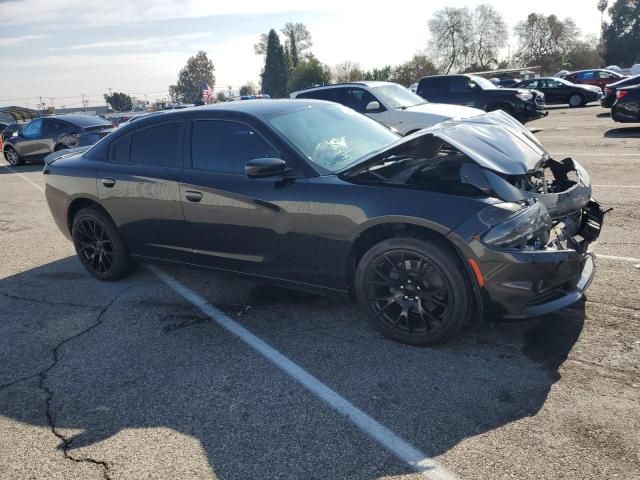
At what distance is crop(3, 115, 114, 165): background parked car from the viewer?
15016 millimetres

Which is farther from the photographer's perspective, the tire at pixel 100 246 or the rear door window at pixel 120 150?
the tire at pixel 100 246

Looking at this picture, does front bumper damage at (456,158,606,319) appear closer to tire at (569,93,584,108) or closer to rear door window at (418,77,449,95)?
rear door window at (418,77,449,95)

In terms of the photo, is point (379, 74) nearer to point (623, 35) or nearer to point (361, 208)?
point (623, 35)

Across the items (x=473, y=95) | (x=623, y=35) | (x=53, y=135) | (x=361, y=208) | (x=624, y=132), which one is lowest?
(x=624, y=132)

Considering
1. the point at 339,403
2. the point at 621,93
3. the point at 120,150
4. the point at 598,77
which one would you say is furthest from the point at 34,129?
the point at 598,77

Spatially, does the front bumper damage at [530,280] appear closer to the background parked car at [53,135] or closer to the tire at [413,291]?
the tire at [413,291]

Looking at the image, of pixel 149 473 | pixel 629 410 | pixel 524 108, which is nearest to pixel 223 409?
pixel 149 473

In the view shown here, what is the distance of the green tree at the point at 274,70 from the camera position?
272ft

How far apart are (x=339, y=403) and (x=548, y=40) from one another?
239 ft

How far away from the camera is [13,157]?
17.6 meters

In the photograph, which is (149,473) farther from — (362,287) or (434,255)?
(434,255)

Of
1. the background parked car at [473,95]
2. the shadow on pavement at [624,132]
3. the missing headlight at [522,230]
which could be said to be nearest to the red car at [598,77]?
the background parked car at [473,95]

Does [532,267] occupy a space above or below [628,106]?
below

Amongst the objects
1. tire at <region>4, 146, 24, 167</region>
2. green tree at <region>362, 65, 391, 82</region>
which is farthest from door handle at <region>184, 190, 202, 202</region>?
green tree at <region>362, 65, 391, 82</region>
